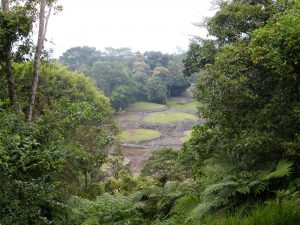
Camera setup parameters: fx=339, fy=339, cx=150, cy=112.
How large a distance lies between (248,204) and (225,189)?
47 centimetres

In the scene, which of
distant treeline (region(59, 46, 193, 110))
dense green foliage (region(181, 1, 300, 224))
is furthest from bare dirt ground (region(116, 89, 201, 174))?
dense green foliage (region(181, 1, 300, 224))

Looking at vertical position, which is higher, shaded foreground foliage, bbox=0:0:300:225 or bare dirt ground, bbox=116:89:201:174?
shaded foreground foliage, bbox=0:0:300:225

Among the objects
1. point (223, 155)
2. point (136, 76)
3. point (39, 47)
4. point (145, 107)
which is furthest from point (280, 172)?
point (136, 76)

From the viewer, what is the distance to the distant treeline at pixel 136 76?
58438 mm

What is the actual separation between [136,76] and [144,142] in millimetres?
23004

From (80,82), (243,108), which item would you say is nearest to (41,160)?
(243,108)

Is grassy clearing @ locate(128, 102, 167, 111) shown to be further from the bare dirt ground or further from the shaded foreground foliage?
the shaded foreground foliage

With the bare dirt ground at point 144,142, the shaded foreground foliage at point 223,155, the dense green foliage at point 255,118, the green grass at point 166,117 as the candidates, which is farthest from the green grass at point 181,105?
the dense green foliage at point 255,118

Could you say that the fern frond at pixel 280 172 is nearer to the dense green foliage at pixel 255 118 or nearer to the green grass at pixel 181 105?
the dense green foliage at pixel 255 118

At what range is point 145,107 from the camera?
6150 centimetres

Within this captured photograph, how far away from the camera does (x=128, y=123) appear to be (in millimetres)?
54125

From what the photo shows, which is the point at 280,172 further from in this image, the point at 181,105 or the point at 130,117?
the point at 181,105

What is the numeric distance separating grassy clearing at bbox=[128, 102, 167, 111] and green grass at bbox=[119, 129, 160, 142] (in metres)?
11.5

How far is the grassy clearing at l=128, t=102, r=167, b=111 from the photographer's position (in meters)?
61.0
